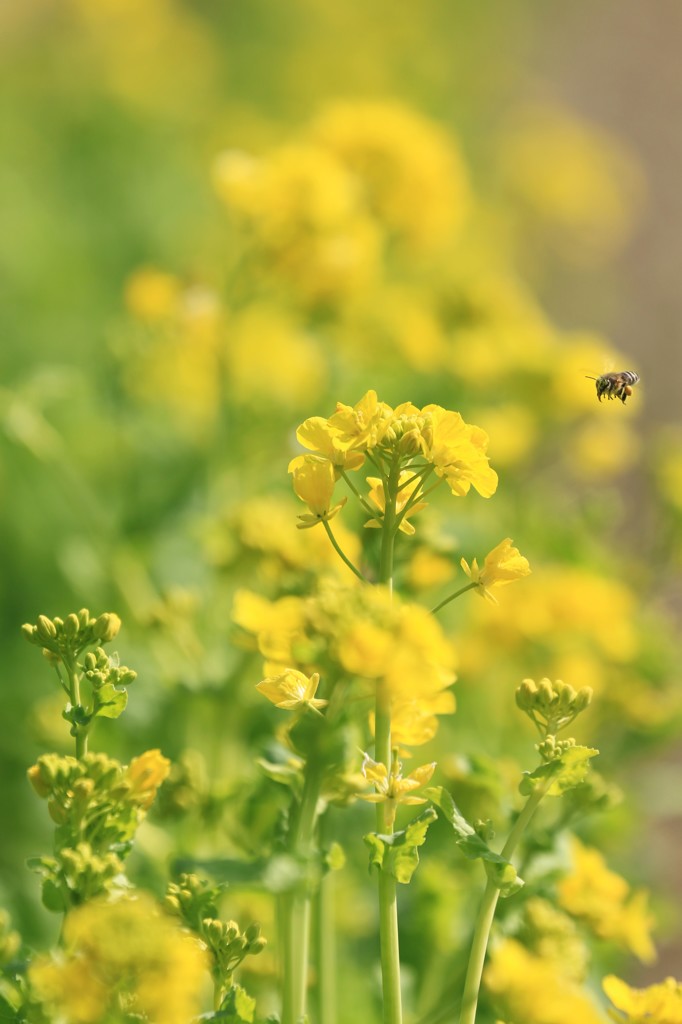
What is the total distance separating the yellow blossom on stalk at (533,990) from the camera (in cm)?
129

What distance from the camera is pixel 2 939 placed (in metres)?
1.31

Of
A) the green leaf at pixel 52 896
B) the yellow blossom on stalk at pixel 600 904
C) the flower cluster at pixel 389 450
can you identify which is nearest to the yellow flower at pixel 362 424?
the flower cluster at pixel 389 450

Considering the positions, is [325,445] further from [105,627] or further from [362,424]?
[105,627]

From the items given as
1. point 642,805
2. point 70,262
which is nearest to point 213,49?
point 70,262

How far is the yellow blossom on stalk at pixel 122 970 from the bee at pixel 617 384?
117cm

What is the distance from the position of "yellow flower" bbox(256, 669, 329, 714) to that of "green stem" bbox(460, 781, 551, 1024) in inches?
9.2

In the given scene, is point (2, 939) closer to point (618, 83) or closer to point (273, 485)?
point (273, 485)

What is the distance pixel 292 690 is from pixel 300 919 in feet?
1.31

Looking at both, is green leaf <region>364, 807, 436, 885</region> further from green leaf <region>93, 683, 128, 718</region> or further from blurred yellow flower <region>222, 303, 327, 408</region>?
blurred yellow flower <region>222, 303, 327, 408</region>

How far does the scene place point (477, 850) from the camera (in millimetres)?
1225

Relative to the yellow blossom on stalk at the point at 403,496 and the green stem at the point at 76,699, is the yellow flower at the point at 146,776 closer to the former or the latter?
the green stem at the point at 76,699

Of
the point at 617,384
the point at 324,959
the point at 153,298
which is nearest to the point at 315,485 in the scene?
the point at 324,959

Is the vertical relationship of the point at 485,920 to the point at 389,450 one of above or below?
below

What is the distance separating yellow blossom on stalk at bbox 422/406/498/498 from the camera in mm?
1221
